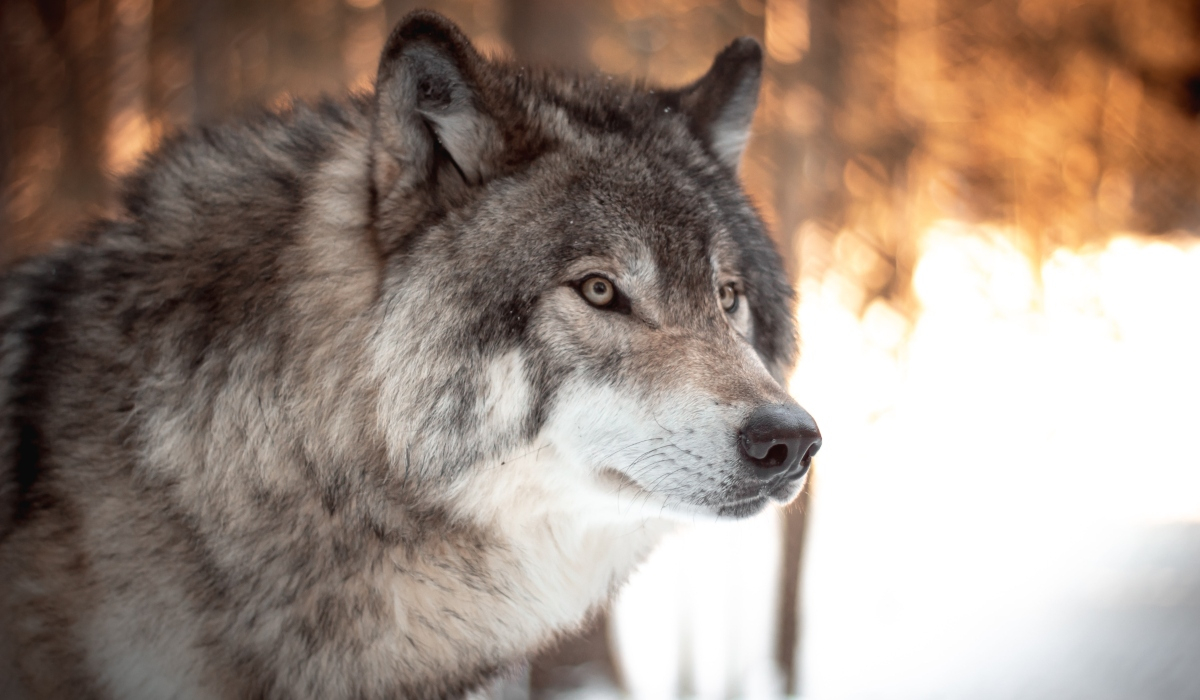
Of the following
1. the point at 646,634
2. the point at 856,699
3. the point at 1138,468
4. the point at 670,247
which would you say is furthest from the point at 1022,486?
the point at 670,247

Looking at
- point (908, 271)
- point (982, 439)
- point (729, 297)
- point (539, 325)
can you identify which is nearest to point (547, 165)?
point (539, 325)

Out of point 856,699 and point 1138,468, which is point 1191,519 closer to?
point 1138,468

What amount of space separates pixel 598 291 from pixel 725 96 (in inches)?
42.5

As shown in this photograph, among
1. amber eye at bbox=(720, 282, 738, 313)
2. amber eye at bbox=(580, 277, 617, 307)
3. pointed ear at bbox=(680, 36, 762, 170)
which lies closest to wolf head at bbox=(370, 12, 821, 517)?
amber eye at bbox=(580, 277, 617, 307)

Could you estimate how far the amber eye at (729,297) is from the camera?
86.7 inches

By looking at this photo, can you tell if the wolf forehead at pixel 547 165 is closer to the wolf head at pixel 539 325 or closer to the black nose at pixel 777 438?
the wolf head at pixel 539 325

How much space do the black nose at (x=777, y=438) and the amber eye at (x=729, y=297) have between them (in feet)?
1.79

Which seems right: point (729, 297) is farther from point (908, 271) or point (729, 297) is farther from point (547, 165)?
point (908, 271)

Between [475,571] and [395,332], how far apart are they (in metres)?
0.67

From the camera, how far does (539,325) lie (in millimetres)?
1853

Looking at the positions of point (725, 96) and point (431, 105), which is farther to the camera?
point (725, 96)

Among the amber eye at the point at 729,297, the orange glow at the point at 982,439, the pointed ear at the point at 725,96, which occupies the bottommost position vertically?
the orange glow at the point at 982,439

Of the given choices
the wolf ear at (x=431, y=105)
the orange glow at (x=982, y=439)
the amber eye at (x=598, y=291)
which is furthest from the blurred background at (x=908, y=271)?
the amber eye at (x=598, y=291)

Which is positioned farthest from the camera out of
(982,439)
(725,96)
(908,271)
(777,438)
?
(982,439)
